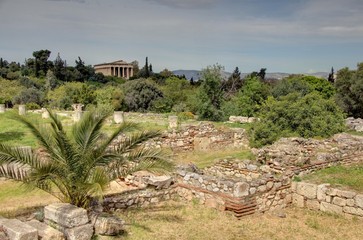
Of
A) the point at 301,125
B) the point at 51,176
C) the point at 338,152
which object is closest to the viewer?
the point at 51,176

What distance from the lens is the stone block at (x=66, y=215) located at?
6668 millimetres

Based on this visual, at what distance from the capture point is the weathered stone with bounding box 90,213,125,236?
7246 mm

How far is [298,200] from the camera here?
10.2 meters

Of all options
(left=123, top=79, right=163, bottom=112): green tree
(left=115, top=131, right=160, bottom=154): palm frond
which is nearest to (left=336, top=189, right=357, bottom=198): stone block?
(left=115, top=131, right=160, bottom=154): palm frond

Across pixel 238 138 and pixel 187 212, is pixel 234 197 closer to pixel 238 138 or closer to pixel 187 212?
pixel 187 212

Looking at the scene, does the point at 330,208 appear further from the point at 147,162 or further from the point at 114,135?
the point at 114,135

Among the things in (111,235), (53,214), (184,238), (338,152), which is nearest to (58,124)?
(53,214)

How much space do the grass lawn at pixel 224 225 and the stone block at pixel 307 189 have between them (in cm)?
48

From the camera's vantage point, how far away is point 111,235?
24.0 ft

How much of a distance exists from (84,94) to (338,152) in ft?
115

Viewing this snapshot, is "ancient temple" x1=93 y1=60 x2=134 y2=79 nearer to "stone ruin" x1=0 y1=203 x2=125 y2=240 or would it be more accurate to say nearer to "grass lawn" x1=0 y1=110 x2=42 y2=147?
"grass lawn" x1=0 y1=110 x2=42 y2=147

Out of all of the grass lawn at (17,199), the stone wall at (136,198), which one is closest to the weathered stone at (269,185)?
the stone wall at (136,198)

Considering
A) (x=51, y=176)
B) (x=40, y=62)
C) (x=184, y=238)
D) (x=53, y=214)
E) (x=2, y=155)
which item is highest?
(x=40, y=62)

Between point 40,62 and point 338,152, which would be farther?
point 40,62
